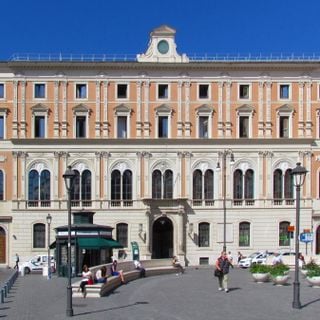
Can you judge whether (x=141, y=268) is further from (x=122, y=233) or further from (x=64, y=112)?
(x=64, y=112)

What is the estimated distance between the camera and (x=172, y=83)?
2734 inches

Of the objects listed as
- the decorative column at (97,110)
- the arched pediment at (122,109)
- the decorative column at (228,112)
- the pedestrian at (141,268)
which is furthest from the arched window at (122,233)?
the pedestrian at (141,268)

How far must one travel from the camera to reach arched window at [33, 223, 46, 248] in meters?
67.8

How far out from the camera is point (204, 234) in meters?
68.7

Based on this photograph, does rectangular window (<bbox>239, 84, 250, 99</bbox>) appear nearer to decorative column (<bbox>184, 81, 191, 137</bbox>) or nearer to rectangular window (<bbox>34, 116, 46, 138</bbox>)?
decorative column (<bbox>184, 81, 191, 137</bbox>)

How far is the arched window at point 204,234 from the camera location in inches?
2699

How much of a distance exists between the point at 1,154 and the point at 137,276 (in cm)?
2436

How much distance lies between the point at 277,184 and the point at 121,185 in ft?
45.7

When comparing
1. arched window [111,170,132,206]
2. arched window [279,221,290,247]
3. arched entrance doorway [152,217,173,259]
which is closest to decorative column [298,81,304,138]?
arched window [279,221,290,247]

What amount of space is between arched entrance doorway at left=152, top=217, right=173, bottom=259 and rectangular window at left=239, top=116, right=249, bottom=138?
33.3 ft

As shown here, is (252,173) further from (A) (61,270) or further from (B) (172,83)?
(A) (61,270)

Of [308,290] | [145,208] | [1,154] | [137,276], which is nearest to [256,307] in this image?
[308,290]

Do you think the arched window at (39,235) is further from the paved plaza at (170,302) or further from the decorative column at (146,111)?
the paved plaza at (170,302)

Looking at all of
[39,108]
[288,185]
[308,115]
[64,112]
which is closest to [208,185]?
[288,185]
